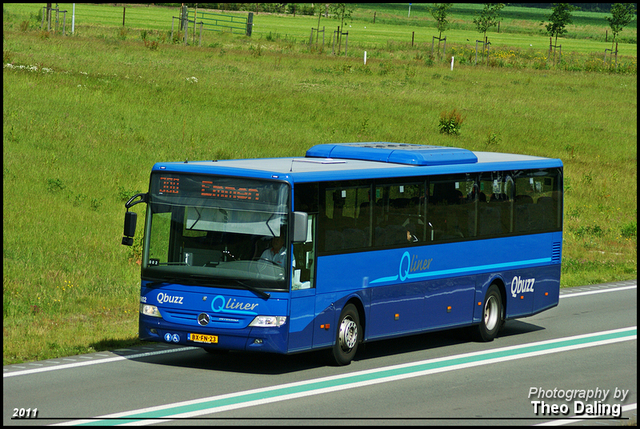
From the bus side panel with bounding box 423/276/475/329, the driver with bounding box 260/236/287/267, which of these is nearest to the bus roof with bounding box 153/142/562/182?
the driver with bounding box 260/236/287/267

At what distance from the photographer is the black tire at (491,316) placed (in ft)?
53.5

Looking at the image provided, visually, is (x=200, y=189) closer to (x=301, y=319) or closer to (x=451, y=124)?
(x=301, y=319)

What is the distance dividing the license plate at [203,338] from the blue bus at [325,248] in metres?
0.02

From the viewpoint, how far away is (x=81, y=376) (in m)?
12.3

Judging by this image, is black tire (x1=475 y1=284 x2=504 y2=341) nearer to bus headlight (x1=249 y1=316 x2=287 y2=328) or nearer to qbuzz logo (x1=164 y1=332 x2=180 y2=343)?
bus headlight (x1=249 y1=316 x2=287 y2=328)

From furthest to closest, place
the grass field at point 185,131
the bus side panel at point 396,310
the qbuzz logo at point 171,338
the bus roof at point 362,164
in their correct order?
the grass field at point 185,131
the bus side panel at point 396,310
the bus roof at point 362,164
the qbuzz logo at point 171,338

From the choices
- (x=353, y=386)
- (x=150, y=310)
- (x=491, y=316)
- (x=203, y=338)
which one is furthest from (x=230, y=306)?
(x=491, y=316)

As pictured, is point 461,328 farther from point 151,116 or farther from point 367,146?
point 151,116

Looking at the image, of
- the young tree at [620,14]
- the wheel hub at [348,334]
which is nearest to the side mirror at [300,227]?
the wheel hub at [348,334]

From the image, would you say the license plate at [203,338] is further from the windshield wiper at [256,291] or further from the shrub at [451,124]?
the shrub at [451,124]

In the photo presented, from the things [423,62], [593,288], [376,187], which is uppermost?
[423,62]

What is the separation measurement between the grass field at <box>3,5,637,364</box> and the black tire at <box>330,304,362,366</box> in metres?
3.44

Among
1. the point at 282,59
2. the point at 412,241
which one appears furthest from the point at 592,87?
the point at 412,241

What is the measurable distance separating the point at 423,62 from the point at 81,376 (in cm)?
5217
